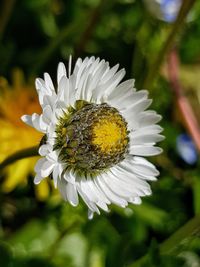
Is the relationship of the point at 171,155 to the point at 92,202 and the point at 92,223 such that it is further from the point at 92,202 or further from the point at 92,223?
the point at 92,202

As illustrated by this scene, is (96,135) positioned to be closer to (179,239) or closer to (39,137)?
(179,239)

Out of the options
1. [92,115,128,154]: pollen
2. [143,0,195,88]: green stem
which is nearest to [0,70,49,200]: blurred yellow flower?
[143,0,195,88]: green stem

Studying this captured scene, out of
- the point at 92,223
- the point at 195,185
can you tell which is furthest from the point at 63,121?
the point at 195,185

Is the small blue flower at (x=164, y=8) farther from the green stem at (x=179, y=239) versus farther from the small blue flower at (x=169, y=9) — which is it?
the green stem at (x=179, y=239)

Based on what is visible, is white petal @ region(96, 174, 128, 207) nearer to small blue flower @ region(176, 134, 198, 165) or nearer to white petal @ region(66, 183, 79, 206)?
white petal @ region(66, 183, 79, 206)

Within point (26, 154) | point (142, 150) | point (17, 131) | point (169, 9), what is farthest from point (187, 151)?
point (26, 154)

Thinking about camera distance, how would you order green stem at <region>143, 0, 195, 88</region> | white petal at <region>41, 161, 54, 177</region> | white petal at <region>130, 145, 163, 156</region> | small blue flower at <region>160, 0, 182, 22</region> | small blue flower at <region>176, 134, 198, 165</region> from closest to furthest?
white petal at <region>41, 161, 54, 177</region> → white petal at <region>130, 145, 163, 156</region> → green stem at <region>143, 0, 195, 88</region> → small blue flower at <region>160, 0, 182, 22</region> → small blue flower at <region>176, 134, 198, 165</region>
